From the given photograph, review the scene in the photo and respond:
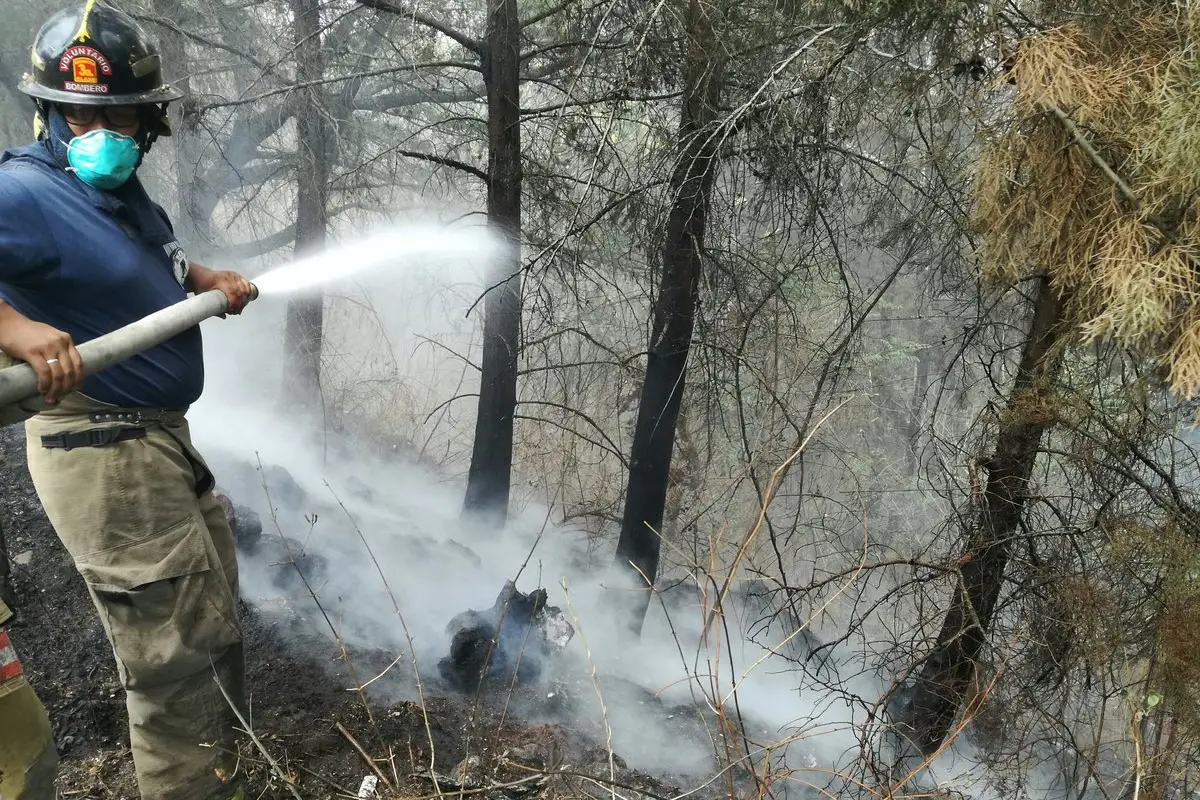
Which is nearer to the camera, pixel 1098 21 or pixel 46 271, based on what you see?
pixel 46 271

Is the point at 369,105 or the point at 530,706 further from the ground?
the point at 369,105

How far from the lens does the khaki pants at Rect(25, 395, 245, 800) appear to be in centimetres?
242

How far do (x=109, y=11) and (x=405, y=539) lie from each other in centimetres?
437

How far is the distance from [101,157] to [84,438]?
92 cm

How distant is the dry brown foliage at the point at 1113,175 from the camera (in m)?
2.15

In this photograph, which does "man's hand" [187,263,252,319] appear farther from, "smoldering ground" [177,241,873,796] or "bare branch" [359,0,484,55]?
"bare branch" [359,0,484,55]

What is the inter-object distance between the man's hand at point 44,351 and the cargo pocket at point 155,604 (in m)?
0.72

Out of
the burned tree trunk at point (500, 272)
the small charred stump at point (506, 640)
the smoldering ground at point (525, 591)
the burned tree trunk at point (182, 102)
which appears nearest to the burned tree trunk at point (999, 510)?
the smoldering ground at point (525, 591)

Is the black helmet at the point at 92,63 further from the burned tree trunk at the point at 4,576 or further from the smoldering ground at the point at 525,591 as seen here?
the burned tree trunk at the point at 4,576

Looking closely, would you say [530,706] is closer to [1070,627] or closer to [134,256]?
[1070,627]

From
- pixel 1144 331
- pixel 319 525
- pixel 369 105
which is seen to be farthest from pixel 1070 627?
pixel 369 105

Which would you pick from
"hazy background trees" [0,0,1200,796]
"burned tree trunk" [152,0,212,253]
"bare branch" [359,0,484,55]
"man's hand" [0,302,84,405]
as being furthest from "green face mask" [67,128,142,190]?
"burned tree trunk" [152,0,212,253]

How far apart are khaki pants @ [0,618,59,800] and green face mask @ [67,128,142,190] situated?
4.52 ft

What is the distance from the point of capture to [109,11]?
101 inches
